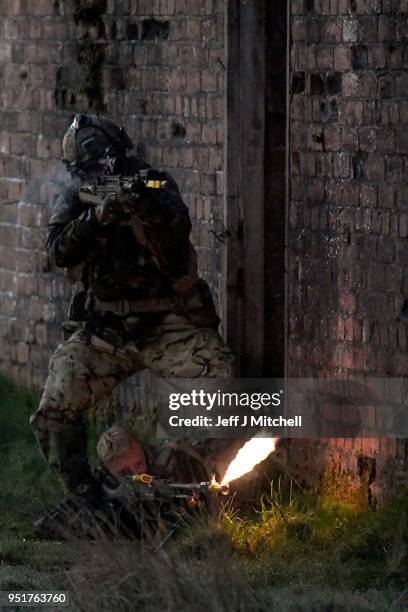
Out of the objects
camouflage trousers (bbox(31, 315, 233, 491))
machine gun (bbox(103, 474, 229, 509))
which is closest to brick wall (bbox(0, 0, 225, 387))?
camouflage trousers (bbox(31, 315, 233, 491))

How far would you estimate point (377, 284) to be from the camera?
31.7 feet

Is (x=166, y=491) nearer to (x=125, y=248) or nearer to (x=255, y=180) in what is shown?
(x=125, y=248)

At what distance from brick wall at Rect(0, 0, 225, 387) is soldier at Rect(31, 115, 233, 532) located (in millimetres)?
935

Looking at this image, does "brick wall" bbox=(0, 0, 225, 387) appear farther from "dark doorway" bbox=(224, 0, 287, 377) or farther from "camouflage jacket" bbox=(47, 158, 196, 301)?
"camouflage jacket" bbox=(47, 158, 196, 301)

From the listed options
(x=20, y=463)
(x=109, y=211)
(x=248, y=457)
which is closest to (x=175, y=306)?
(x=109, y=211)

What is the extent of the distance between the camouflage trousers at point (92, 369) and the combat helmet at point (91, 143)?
85 centimetres

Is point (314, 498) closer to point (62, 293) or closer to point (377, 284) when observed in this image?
point (377, 284)

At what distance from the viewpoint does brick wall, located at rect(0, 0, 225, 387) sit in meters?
10.8

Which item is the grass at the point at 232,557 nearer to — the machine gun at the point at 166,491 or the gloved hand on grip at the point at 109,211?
the machine gun at the point at 166,491

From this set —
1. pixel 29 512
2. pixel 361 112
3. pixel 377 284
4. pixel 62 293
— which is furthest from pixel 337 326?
pixel 62 293

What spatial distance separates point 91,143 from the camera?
32.4 feet

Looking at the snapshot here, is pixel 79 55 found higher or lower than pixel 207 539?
higher

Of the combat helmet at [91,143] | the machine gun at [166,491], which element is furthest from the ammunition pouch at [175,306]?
the machine gun at [166,491]

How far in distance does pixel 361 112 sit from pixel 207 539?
2.28 metres
